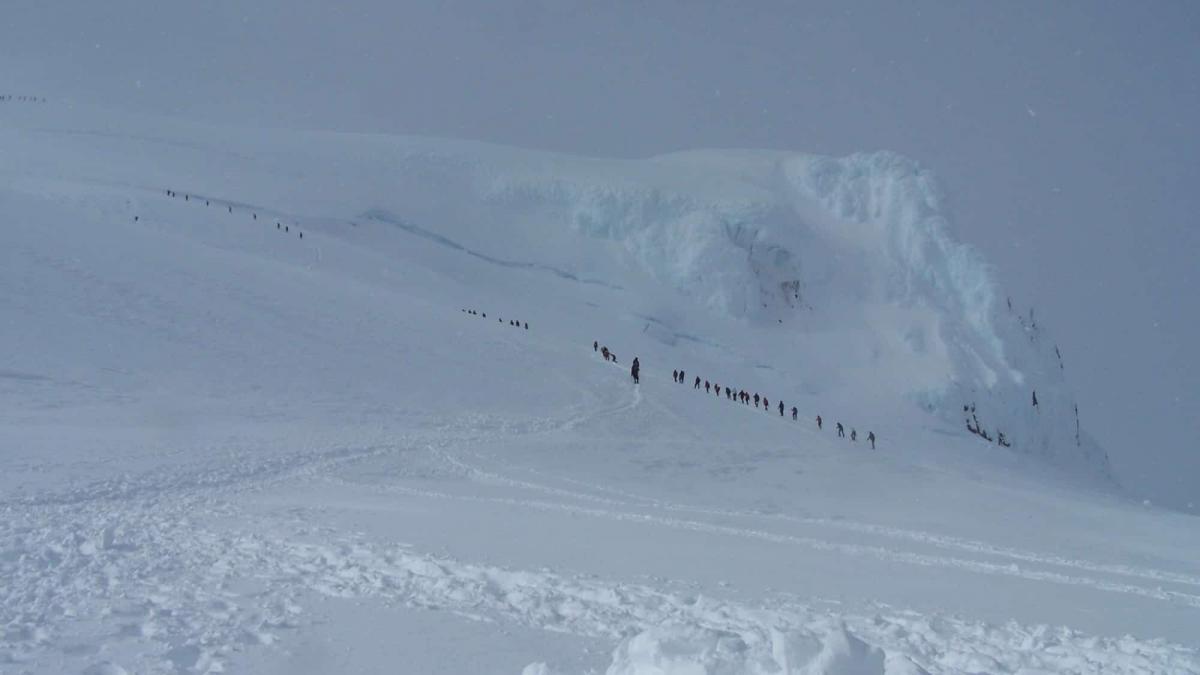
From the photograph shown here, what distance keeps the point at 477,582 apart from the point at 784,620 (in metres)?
2.82

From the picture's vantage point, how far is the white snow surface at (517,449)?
22.0 feet

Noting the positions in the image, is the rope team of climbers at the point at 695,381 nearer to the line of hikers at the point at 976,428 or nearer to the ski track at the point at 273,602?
the line of hikers at the point at 976,428

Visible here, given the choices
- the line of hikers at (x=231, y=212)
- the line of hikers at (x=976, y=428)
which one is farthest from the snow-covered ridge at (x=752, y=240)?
the line of hikers at (x=231, y=212)

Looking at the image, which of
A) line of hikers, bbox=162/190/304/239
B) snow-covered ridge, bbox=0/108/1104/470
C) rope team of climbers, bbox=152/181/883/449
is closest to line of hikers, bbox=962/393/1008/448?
snow-covered ridge, bbox=0/108/1104/470

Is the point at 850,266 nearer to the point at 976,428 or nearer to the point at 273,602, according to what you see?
the point at 976,428

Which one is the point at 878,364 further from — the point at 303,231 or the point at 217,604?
the point at 217,604

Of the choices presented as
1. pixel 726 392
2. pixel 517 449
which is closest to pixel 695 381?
pixel 726 392

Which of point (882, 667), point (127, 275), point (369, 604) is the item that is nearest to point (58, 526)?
point (369, 604)

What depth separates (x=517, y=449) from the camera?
20.4 meters

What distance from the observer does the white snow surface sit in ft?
22.0

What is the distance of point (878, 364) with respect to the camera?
56.2 metres

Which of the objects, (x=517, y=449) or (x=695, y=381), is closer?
(x=517, y=449)

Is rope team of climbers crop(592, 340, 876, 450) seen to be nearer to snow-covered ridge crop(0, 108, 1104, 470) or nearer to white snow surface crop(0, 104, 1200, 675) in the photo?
white snow surface crop(0, 104, 1200, 675)

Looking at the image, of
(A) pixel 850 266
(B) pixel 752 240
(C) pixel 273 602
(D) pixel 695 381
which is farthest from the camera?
(B) pixel 752 240
